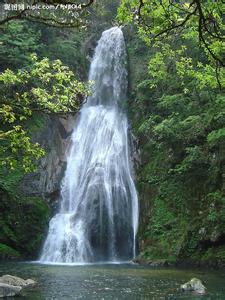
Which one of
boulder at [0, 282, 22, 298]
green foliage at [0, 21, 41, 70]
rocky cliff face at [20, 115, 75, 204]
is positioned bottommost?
boulder at [0, 282, 22, 298]

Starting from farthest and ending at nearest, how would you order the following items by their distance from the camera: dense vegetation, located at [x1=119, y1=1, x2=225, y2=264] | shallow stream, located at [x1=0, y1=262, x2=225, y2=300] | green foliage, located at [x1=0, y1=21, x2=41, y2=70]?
green foliage, located at [x1=0, y1=21, x2=41, y2=70]
dense vegetation, located at [x1=119, y1=1, x2=225, y2=264]
shallow stream, located at [x1=0, y1=262, x2=225, y2=300]

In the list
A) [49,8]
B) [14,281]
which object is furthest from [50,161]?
[49,8]

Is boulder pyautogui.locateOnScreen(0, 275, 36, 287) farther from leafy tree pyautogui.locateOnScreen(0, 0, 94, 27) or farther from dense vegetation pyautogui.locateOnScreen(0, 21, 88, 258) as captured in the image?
leafy tree pyautogui.locateOnScreen(0, 0, 94, 27)

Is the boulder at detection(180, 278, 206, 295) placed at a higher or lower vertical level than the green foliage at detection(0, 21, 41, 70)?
lower

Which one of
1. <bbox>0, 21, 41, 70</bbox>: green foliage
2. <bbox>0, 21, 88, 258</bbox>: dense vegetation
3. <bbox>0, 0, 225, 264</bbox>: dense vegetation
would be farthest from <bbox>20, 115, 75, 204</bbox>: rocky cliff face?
<bbox>0, 21, 41, 70</bbox>: green foliage

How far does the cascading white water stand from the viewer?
20.1 metres

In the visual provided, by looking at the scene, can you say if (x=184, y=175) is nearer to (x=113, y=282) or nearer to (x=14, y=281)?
(x=113, y=282)

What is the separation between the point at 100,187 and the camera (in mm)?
22438

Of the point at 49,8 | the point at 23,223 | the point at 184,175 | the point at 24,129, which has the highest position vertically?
the point at 24,129

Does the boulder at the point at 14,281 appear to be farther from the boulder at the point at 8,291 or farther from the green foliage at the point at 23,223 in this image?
the green foliage at the point at 23,223

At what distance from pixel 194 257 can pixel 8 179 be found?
383 inches

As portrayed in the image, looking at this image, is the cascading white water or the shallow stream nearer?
the shallow stream

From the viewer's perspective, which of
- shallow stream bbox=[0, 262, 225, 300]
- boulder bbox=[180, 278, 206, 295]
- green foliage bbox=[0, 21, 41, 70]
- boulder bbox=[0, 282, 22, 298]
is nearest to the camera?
boulder bbox=[0, 282, 22, 298]

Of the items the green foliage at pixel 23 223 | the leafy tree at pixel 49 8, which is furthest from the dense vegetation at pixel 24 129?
the leafy tree at pixel 49 8
